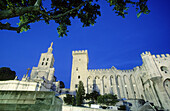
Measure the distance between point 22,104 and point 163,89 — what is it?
31.7 metres

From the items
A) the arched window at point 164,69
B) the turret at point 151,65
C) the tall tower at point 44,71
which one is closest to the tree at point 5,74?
the tall tower at point 44,71

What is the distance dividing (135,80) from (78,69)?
24754mm

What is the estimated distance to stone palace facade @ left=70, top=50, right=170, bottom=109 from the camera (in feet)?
79.5

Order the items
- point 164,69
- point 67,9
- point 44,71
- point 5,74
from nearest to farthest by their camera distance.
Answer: point 67,9 → point 164,69 → point 5,74 → point 44,71

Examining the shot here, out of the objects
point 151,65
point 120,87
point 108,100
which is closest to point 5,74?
point 108,100

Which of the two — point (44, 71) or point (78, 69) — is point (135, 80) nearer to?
point (78, 69)

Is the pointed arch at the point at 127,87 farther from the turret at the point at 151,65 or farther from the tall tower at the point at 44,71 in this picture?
the tall tower at the point at 44,71

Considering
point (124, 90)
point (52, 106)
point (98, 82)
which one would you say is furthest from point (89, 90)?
point (52, 106)

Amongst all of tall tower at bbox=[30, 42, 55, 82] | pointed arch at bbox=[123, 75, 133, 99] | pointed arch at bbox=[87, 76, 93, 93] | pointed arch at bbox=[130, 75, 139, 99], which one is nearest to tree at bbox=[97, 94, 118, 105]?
pointed arch at bbox=[87, 76, 93, 93]

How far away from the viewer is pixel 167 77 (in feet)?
79.2

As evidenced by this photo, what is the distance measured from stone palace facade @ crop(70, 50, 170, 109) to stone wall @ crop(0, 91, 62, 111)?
98.2 ft

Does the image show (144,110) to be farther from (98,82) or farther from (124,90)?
(98,82)

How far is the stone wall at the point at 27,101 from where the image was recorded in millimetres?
2855

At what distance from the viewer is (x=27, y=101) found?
3053 mm
